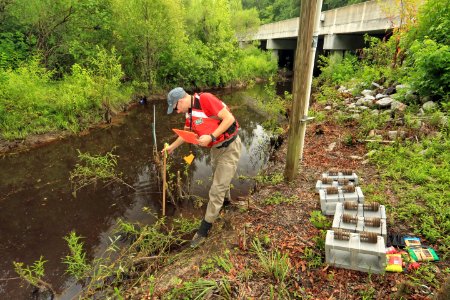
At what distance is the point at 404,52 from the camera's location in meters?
9.11

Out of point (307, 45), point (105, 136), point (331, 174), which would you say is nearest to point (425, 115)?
point (331, 174)

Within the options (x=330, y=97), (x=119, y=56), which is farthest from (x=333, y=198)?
(x=119, y=56)

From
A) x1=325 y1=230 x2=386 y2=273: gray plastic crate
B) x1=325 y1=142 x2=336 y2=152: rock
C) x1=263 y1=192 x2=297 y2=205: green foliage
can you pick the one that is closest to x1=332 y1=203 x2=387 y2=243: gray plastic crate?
x1=325 y1=230 x2=386 y2=273: gray plastic crate

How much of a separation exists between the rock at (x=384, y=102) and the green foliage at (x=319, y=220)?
5.05m

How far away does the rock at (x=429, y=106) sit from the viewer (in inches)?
241

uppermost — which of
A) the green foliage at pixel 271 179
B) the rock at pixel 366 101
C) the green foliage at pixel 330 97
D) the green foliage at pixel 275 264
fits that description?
the rock at pixel 366 101

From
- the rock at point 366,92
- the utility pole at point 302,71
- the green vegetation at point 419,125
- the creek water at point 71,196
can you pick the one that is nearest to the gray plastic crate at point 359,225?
the green vegetation at point 419,125

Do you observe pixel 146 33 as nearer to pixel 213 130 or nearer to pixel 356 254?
pixel 213 130

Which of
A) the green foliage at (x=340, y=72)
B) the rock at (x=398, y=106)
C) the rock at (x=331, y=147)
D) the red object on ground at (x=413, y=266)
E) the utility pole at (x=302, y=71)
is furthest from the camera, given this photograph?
the green foliage at (x=340, y=72)

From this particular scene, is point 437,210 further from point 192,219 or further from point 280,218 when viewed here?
point 192,219

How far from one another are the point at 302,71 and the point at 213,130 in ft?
5.43

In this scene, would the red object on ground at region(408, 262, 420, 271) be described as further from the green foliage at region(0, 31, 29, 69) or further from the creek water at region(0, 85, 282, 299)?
the green foliage at region(0, 31, 29, 69)

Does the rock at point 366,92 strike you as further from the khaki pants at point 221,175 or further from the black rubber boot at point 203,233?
the black rubber boot at point 203,233

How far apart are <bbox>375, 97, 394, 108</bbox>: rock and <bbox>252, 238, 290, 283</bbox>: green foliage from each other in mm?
6037
